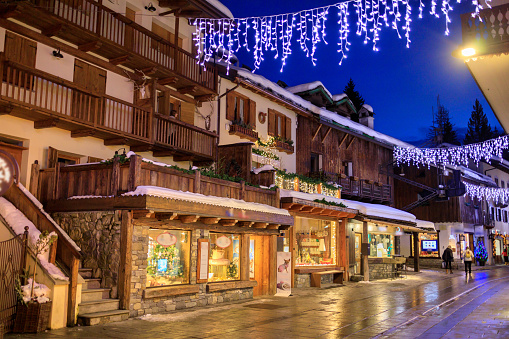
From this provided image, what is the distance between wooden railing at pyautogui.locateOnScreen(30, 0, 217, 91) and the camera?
1432cm

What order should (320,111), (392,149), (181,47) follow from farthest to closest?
(392,149)
(320,111)
(181,47)

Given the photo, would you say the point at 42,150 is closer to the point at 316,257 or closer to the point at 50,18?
the point at 50,18

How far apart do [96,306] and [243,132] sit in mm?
11384

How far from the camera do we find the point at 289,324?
11.5 metres

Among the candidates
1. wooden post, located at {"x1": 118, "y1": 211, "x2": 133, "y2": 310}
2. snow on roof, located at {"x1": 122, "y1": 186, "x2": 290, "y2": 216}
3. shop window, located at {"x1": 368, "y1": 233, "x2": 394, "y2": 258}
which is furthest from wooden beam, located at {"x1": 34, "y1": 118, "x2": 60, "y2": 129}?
shop window, located at {"x1": 368, "y1": 233, "x2": 394, "y2": 258}

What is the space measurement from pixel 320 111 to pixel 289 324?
17.8m

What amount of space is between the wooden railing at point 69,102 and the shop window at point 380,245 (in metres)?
15.3

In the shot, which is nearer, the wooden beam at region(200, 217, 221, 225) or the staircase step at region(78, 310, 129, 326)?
the staircase step at region(78, 310, 129, 326)

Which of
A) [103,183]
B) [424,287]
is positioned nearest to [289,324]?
[103,183]

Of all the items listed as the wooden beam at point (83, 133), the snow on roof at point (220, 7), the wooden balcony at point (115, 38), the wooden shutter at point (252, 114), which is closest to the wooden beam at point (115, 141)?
the wooden beam at point (83, 133)

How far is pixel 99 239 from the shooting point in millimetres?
12781

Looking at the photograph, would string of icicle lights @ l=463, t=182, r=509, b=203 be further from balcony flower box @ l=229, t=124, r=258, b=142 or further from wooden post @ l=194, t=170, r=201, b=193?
wooden post @ l=194, t=170, r=201, b=193

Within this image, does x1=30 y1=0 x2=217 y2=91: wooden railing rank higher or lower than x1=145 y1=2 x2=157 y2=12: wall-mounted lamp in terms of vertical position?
lower

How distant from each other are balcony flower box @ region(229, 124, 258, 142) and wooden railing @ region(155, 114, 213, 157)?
1.69m
